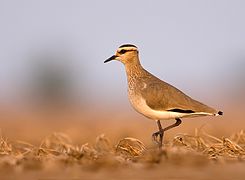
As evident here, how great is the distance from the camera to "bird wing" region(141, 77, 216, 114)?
11656mm

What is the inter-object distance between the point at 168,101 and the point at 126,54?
1.44m

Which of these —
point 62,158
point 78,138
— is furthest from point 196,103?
point 78,138

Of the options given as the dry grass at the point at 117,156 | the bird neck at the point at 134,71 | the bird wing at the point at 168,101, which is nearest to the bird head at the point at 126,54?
the bird neck at the point at 134,71

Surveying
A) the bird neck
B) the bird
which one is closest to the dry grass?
the bird

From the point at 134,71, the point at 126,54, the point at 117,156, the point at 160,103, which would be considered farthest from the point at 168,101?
the point at 117,156

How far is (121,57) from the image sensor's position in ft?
42.1

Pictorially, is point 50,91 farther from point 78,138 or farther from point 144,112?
point 144,112

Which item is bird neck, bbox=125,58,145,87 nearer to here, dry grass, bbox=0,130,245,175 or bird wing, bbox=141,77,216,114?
bird wing, bbox=141,77,216,114

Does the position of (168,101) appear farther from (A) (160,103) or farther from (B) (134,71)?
(B) (134,71)

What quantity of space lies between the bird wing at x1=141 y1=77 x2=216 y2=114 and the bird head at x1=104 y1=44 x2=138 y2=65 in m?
0.99

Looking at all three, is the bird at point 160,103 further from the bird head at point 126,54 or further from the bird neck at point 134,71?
the bird head at point 126,54

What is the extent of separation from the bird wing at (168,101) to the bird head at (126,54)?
3.23 ft

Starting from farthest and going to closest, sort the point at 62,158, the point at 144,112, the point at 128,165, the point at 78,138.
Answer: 1. the point at 78,138
2. the point at 144,112
3. the point at 62,158
4. the point at 128,165

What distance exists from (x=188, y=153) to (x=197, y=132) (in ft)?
8.92
